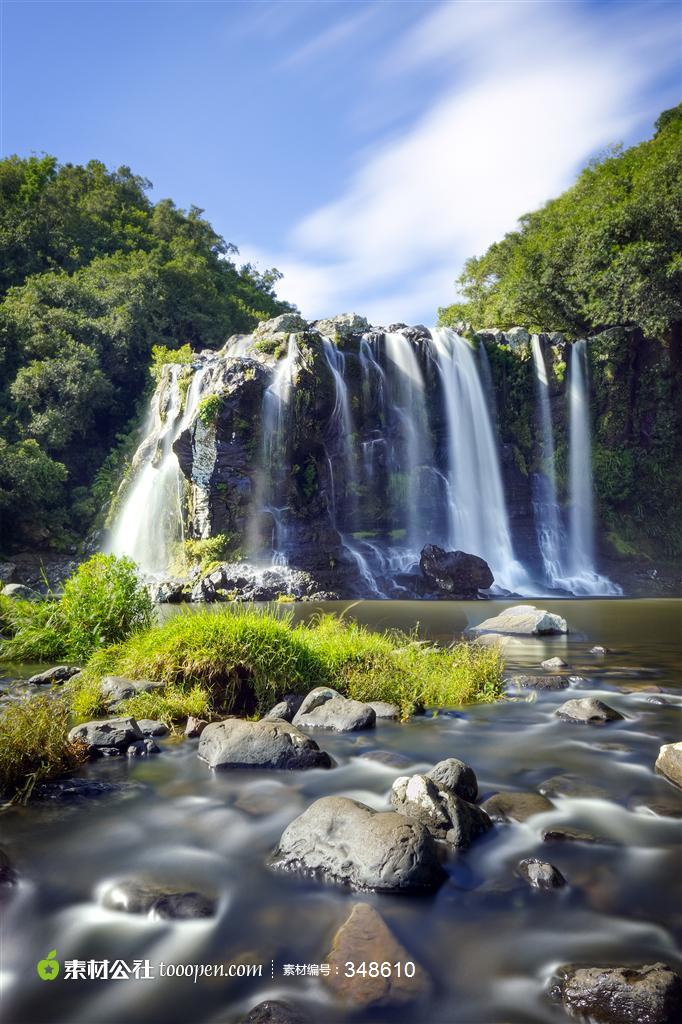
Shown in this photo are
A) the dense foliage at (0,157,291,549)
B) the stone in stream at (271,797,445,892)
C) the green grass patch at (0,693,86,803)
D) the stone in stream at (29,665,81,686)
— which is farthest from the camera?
the dense foliage at (0,157,291,549)

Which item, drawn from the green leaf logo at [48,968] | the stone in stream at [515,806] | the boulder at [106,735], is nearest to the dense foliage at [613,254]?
the stone in stream at [515,806]

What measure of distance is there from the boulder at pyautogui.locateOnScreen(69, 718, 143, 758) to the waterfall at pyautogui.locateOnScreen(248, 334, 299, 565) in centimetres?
2287

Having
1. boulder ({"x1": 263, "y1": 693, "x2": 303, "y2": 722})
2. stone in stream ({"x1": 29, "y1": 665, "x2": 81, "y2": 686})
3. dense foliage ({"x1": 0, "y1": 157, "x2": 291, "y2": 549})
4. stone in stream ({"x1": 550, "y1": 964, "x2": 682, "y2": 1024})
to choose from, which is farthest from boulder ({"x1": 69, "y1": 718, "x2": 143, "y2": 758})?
dense foliage ({"x1": 0, "y1": 157, "x2": 291, "y2": 549})

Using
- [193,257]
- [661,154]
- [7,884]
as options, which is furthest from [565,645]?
[193,257]

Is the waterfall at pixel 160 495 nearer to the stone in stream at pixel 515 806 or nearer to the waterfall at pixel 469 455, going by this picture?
the waterfall at pixel 469 455

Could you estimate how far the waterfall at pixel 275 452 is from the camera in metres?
29.8

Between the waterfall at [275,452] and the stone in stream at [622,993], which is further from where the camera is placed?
the waterfall at [275,452]

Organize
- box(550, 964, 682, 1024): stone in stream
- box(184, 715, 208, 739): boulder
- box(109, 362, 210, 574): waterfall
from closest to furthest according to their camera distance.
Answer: box(550, 964, 682, 1024): stone in stream → box(184, 715, 208, 739): boulder → box(109, 362, 210, 574): waterfall

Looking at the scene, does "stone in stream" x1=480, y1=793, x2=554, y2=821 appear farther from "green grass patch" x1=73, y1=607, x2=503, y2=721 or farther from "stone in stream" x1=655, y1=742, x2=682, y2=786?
"green grass patch" x1=73, y1=607, x2=503, y2=721

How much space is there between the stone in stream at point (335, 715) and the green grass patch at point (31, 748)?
2.64 meters

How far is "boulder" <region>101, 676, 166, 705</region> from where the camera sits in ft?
25.2

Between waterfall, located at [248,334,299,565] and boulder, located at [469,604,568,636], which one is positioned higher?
waterfall, located at [248,334,299,565]

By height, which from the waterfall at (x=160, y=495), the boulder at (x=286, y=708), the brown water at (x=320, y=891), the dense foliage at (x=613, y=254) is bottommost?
the brown water at (x=320, y=891)

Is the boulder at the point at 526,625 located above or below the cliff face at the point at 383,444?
below
